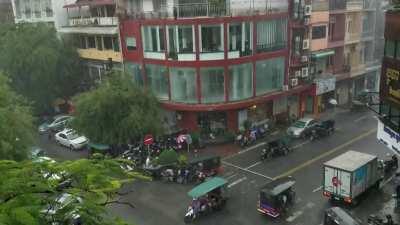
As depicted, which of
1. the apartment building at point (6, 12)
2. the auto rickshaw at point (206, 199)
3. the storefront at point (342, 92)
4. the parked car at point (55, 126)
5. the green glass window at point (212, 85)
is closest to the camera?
the auto rickshaw at point (206, 199)

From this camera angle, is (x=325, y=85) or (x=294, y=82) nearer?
(x=294, y=82)

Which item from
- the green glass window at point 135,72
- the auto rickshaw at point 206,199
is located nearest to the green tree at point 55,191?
the auto rickshaw at point 206,199

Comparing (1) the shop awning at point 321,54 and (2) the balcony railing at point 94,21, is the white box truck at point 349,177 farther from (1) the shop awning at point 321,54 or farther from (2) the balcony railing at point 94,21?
(2) the balcony railing at point 94,21

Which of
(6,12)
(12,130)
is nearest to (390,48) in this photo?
(12,130)

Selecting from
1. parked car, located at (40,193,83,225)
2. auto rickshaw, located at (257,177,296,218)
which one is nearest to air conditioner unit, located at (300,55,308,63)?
auto rickshaw, located at (257,177,296,218)

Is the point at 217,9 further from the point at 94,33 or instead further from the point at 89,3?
the point at 89,3

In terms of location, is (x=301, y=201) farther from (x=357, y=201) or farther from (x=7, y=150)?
Answer: (x=7, y=150)

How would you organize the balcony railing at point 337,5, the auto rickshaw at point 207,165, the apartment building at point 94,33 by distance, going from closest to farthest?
the auto rickshaw at point 207,165 < the apartment building at point 94,33 < the balcony railing at point 337,5
